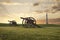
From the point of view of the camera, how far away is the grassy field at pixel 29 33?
4.41m

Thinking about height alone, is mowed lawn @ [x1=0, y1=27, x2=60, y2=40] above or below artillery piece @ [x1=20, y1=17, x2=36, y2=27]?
below

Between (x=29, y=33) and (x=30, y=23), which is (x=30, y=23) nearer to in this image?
(x=30, y=23)

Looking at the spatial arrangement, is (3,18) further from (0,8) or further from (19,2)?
(19,2)

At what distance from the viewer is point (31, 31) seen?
458cm

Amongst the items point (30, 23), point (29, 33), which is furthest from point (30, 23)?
point (29, 33)

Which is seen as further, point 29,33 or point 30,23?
point 30,23

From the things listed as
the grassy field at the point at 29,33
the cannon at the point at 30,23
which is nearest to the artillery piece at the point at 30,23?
the cannon at the point at 30,23

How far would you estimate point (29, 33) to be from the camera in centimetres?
452

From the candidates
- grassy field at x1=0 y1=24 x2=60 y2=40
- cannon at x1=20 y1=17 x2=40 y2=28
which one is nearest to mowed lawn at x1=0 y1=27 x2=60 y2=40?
grassy field at x1=0 y1=24 x2=60 y2=40

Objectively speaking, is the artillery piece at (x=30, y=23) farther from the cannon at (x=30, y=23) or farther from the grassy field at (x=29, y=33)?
the grassy field at (x=29, y=33)

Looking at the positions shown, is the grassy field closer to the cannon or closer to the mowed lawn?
the mowed lawn

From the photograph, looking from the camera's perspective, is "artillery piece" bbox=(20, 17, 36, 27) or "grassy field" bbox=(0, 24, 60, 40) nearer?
"grassy field" bbox=(0, 24, 60, 40)

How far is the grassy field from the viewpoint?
441 centimetres

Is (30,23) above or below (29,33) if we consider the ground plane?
above
